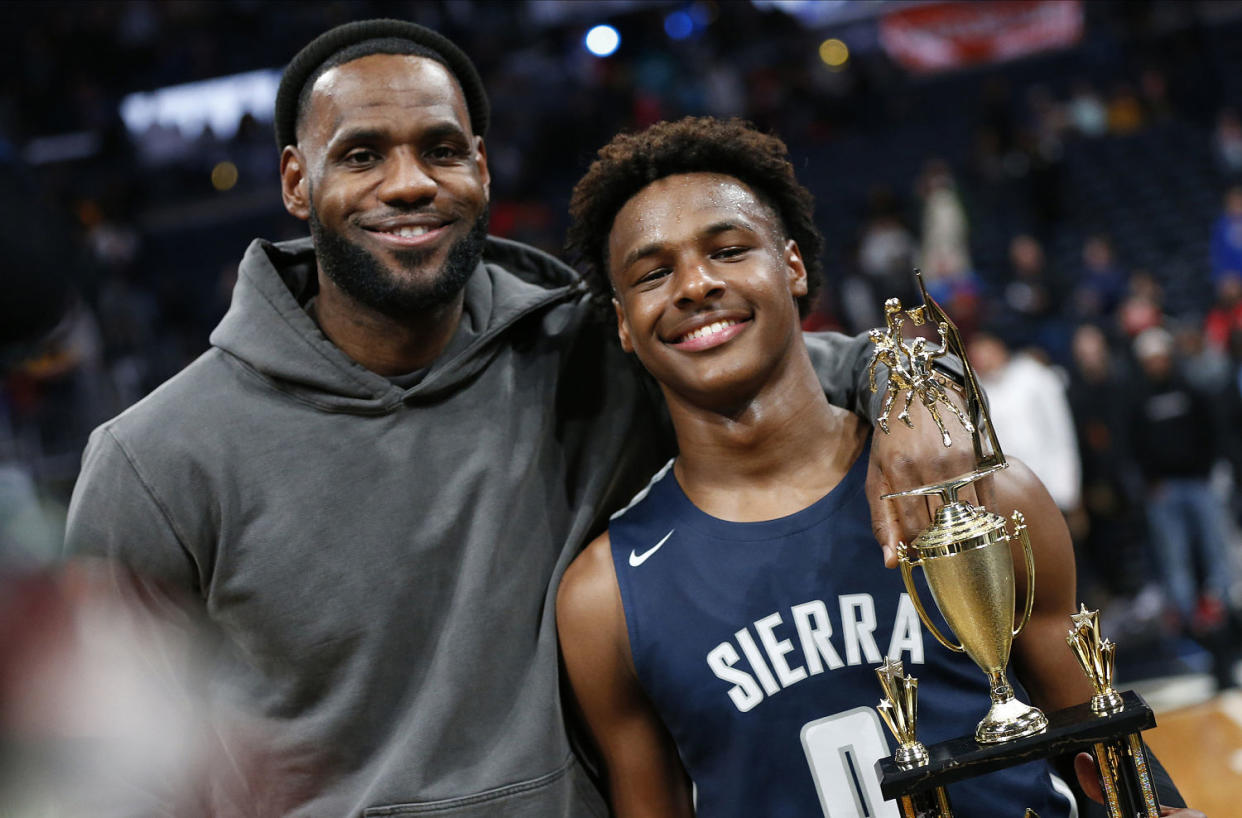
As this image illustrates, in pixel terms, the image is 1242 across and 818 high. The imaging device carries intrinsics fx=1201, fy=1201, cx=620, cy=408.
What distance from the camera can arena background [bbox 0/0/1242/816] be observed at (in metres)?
8.66

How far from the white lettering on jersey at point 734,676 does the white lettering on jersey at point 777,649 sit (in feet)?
0.16

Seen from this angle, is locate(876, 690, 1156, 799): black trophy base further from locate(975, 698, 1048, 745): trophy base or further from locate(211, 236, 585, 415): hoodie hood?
locate(211, 236, 585, 415): hoodie hood

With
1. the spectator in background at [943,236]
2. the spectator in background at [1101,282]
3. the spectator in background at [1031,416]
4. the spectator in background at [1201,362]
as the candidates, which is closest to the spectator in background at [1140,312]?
the spectator in background at [1201,362]

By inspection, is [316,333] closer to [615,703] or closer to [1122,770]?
[615,703]

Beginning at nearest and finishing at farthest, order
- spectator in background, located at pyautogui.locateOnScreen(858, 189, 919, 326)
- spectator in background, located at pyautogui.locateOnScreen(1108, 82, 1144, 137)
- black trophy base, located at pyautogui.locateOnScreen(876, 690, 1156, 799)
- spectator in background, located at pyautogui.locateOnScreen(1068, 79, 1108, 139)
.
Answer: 1. black trophy base, located at pyautogui.locateOnScreen(876, 690, 1156, 799)
2. spectator in background, located at pyautogui.locateOnScreen(858, 189, 919, 326)
3. spectator in background, located at pyautogui.locateOnScreen(1068, 79, 1108, 139)
4. spectator in background, located at pyautogui.locateOnScreen(1108, 82, 1144, 137)

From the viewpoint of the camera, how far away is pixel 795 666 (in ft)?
6.98

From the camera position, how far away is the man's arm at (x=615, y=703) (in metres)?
2.27

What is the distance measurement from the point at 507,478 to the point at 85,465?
2.63ft

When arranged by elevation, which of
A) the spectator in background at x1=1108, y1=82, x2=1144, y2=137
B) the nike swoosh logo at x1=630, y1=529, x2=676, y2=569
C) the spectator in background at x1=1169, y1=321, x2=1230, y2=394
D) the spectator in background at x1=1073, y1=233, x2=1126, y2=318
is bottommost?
the nike swoosh logo at x1=630, y1=529, x2=676, y2=569

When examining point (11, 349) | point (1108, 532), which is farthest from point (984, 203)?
point (11, 349)

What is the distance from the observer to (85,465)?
229cm

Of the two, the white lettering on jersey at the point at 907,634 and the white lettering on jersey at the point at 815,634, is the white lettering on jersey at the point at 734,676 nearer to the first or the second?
the white lettering on jersey at the point at 815,634

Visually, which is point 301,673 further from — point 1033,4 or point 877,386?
point 1033,4

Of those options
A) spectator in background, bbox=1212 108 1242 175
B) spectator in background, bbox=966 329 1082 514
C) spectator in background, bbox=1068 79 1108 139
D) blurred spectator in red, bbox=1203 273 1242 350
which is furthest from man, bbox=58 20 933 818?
spectator in background, bbox=1068 79 1108 139
